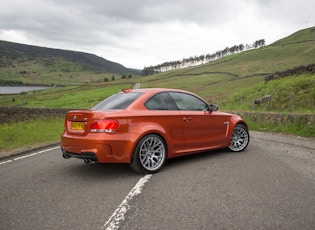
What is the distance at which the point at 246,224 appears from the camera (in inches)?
132

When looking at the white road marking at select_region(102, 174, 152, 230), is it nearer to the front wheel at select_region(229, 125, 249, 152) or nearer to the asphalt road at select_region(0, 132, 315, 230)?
the asphalt road at select_region(0, 132, 315, 230)

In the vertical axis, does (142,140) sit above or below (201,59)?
below

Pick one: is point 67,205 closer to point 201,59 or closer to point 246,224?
point 246,224

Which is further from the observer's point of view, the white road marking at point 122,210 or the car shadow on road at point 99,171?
the car shadow on road at point 99,171

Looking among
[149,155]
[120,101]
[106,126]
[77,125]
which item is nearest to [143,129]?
[149,155]

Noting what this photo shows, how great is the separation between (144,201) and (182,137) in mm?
2212

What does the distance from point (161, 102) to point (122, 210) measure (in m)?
2.73

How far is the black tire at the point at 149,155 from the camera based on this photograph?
17.4 feet

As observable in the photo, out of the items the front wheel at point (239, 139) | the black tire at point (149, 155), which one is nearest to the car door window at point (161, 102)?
the black tire at point (149, 155)

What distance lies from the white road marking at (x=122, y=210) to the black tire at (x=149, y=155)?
1.28ft

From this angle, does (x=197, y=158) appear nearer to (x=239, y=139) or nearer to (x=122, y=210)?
(x=239, y=139)

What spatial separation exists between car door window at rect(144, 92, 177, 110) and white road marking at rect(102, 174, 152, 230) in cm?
149

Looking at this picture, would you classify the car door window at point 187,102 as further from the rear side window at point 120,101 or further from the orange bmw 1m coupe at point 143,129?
the rear side window at point 120,101

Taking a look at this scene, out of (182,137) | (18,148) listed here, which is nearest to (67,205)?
(182,137)
